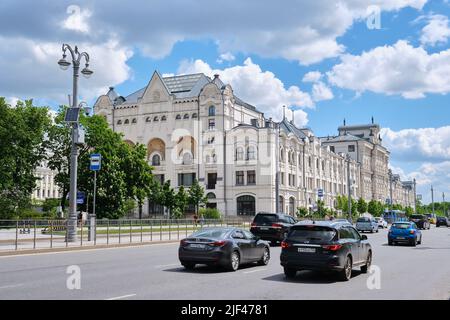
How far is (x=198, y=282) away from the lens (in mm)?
12930

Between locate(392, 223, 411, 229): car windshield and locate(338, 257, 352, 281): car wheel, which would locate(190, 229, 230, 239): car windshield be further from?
locate(392, 223, 411, 229): car windshield

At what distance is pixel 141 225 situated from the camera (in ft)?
106

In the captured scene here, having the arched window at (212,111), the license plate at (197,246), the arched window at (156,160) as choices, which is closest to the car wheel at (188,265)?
the license plate at (197,246)

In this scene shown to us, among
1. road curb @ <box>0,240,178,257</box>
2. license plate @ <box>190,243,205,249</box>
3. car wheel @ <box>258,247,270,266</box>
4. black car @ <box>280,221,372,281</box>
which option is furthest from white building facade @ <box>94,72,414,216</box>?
black car @ <box>280,221,372,281</box>

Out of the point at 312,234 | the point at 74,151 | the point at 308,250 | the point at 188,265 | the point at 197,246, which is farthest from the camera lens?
the point at 74,151

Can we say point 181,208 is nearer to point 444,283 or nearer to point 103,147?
point 103,147

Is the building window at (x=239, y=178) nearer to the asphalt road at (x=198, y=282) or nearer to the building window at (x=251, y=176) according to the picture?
the building window at (x=251, y=176)

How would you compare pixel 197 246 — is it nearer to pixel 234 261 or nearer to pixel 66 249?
pixel 234 261

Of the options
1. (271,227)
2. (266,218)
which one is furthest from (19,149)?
(271,227)

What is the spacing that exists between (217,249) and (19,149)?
46360 mm

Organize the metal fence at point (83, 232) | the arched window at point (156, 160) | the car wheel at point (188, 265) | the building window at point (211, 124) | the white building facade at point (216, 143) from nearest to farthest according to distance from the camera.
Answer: the car wheel at point (188, 265) < the metal fence at point (83, 232) < the white building facade at point (216, 143) < the building window at point (211, 124) < the arched window at point (156, 160)

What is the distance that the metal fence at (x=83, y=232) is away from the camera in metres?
23.2

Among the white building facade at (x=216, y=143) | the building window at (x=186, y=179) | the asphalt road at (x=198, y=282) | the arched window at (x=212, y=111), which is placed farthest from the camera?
the building window at (x=186, y=179)
